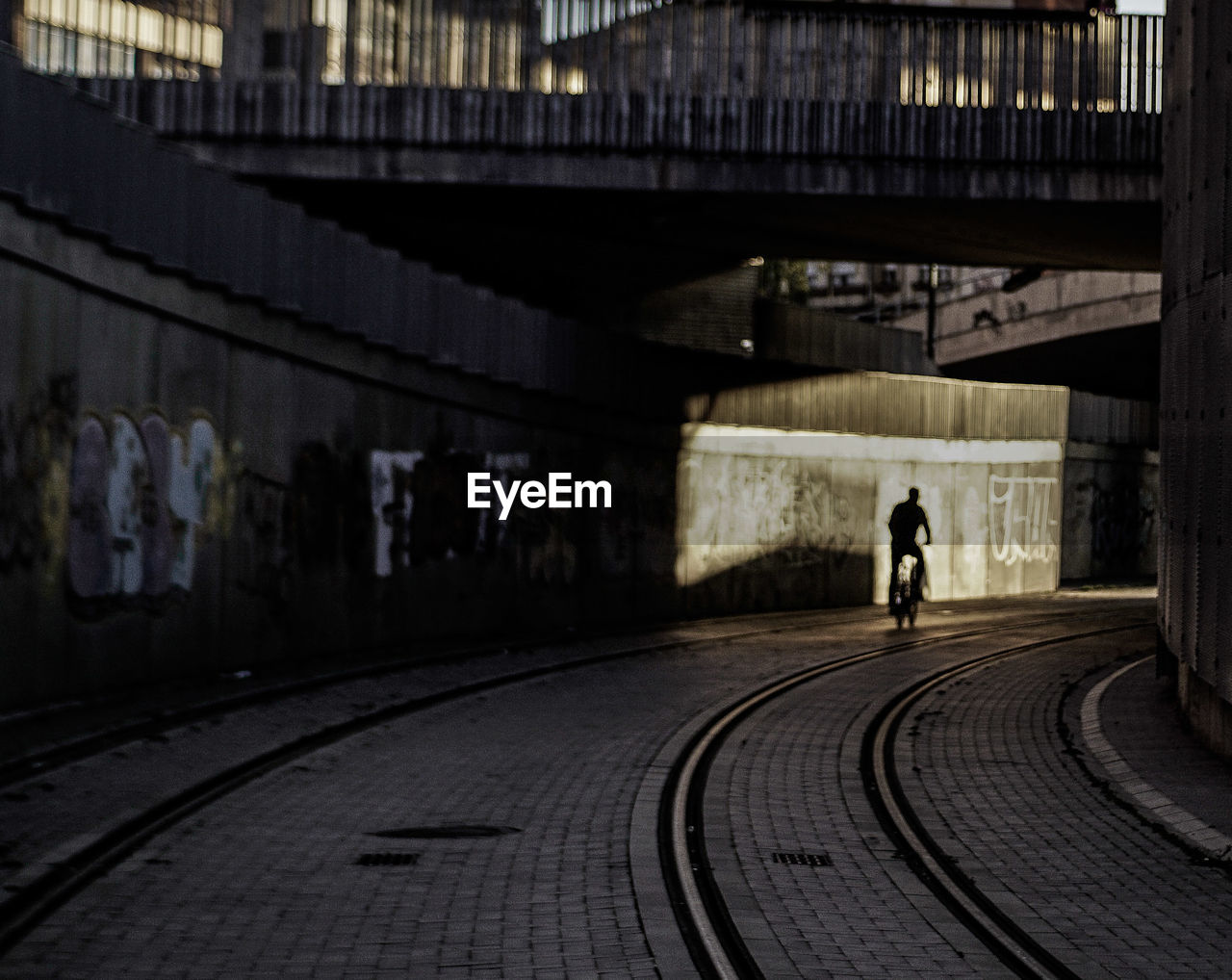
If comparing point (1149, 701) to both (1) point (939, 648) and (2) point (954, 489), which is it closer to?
(1) point (939, 648)

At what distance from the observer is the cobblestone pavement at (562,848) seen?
21.7 feet

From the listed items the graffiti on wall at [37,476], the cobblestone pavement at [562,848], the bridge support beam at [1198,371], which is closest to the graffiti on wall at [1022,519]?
the cobblestone pavement at [562,848]

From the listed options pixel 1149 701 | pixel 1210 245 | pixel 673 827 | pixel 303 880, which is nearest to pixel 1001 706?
pixel 1149 701

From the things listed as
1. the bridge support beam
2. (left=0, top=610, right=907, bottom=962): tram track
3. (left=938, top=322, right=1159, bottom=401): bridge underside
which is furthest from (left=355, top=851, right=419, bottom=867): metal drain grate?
(left=938, top=322, right=1159, bottom=401): bridge underside

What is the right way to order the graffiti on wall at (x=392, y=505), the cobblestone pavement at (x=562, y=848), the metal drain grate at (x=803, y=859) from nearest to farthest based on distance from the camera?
the cobblestone pavement at (x=562, y=848), the metal drain grate at (x=803, y=859), the graffiti on wall at (x=392, y=505)

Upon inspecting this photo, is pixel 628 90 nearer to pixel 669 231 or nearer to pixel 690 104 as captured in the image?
pixel 690 104

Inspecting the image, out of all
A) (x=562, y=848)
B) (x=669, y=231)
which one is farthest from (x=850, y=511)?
(x=562, y=848)

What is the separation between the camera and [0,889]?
24.0 ft

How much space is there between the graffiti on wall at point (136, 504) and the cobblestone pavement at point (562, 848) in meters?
1.45

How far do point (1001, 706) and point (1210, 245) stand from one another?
4.54m

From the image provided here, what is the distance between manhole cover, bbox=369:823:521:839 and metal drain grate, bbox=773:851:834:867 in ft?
4.44

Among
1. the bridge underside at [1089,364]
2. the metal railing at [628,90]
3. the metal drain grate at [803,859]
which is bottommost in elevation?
the metal drain grate at [803,859]

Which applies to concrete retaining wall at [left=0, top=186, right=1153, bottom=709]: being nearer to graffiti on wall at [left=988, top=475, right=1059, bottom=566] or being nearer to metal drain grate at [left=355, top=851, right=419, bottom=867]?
graffiti on wall at [left=988, top=475, right=1059, bottom=566]

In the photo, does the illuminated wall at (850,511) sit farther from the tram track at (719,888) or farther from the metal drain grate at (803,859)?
the metal drain grate at (803,859)
